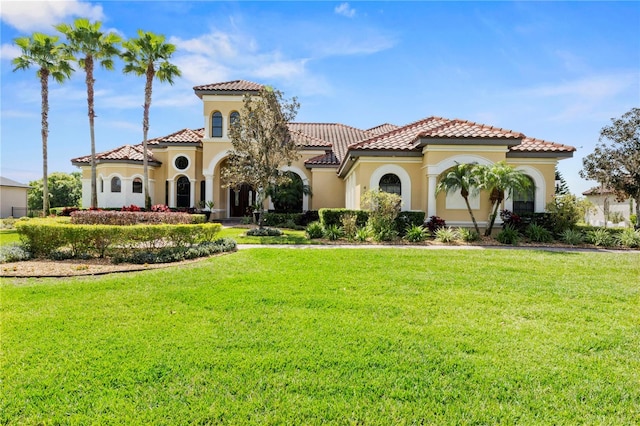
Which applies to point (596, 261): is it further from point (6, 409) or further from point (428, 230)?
point (6, 409)

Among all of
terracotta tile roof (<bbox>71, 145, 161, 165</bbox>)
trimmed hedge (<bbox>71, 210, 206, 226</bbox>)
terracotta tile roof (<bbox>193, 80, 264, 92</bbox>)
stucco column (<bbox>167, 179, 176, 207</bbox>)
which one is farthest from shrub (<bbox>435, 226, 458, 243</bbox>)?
terracotta tile roof (<bbox>71, 145, 161, 165</bbox>)

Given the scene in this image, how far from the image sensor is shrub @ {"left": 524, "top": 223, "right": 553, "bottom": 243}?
1462 centimetres

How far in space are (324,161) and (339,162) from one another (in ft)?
3.75

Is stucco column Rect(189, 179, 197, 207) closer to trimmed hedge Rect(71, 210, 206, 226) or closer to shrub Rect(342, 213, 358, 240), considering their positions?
trimmed hedge Rect(71, 210, 206, 226)

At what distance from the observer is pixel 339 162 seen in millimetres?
25094

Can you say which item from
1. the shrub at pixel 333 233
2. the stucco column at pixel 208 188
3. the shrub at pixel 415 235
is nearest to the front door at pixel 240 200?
the stucco column at pixel 208 188

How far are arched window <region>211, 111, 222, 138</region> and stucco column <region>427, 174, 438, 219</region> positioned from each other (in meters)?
17.3

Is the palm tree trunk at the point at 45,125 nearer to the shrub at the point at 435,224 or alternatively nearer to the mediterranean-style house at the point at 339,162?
the mediterranean-style house at the point at 339,162

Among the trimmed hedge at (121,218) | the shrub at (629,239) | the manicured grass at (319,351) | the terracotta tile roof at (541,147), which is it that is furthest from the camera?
the terracotta tile roof at (541,147)

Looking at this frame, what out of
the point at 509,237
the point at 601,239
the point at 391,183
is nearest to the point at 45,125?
the point at 391,183

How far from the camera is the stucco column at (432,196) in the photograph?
16250 millimetres

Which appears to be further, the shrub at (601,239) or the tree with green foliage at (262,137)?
the tree with green foliage at (262,137)

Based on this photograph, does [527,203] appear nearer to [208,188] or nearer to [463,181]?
[463,181]

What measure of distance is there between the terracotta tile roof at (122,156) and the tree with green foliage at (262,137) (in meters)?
14.3
